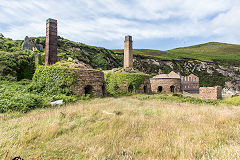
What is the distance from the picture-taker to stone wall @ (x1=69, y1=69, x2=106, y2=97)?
1225 cm

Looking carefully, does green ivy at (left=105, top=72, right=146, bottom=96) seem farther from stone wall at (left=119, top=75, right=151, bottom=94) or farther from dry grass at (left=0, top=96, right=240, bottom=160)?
dry grass at (left=0, top=96, right=240, bottom=160)

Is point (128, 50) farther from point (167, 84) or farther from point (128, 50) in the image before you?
point (167, 84)

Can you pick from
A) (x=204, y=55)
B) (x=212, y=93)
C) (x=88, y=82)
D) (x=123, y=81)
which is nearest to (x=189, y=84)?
(x=212, y=93)

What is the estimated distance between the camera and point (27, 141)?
3965 mm

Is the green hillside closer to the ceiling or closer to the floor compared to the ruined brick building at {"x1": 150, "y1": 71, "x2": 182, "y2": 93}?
closer to the ceiling

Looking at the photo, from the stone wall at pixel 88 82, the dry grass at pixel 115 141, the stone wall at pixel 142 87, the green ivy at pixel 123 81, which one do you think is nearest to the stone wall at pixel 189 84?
the stone wall at pixel 142 87

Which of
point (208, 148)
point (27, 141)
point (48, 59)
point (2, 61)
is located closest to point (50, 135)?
point (27, 141)

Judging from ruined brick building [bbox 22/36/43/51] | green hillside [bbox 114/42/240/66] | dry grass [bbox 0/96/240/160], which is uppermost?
green hillside [bbox 114/42/240/66]

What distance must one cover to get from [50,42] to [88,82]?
18.0ft

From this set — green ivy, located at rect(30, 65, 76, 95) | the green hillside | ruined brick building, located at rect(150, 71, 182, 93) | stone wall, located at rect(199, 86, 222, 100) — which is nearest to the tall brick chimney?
ruined brick building, located at rect(150, 71, 182, 93)

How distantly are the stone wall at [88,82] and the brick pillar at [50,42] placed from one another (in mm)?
3660

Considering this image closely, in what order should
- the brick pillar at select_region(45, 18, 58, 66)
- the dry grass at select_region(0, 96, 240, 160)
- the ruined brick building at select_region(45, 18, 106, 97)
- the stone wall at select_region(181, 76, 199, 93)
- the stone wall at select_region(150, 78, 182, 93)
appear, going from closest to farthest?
the dry grass at select_region(0, 96, 240, 160)
the ruined brick building at select_region(45, 18, 106, 97)
the brick pillar at select_region(45, 18, 58, 66)
the stone wall at select_region(150, 78, 182, 93)
the stone wall at select_region(181, 76, 199, 93)

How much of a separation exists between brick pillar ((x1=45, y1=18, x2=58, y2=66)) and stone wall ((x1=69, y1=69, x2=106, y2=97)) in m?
3.66

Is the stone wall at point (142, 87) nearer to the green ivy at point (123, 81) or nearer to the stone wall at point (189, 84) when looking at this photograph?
the green ivy at point (123, 81)
